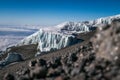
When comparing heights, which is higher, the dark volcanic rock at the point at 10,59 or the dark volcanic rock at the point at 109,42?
the dark volcanic rock at the point at 109,42

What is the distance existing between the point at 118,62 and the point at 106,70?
1.98 metres

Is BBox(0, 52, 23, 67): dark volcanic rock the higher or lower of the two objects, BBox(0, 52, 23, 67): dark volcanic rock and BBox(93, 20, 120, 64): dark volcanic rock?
the lower

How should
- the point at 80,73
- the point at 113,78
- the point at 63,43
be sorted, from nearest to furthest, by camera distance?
the point at 113,78, the point at 80,73, the point at 63,43

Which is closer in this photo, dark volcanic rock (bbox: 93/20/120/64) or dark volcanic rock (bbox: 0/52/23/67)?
dark volcanic rock (bbox: 93/20/120/64)

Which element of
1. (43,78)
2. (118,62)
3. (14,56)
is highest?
(118,62)

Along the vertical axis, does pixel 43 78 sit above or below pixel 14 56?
above

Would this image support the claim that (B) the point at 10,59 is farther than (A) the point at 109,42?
Yes

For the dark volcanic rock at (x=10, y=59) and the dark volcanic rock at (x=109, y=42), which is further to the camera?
the dark volcanic rock at (x=10, y=59)

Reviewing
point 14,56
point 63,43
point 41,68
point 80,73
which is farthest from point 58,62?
point 63,43

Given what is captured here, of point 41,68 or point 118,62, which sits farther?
point 41,68

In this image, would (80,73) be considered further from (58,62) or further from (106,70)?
(58,62)

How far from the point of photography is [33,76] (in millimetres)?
38500

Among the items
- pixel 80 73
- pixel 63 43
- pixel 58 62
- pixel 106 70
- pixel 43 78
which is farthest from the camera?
pixel 63 43

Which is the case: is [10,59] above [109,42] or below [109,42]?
below
